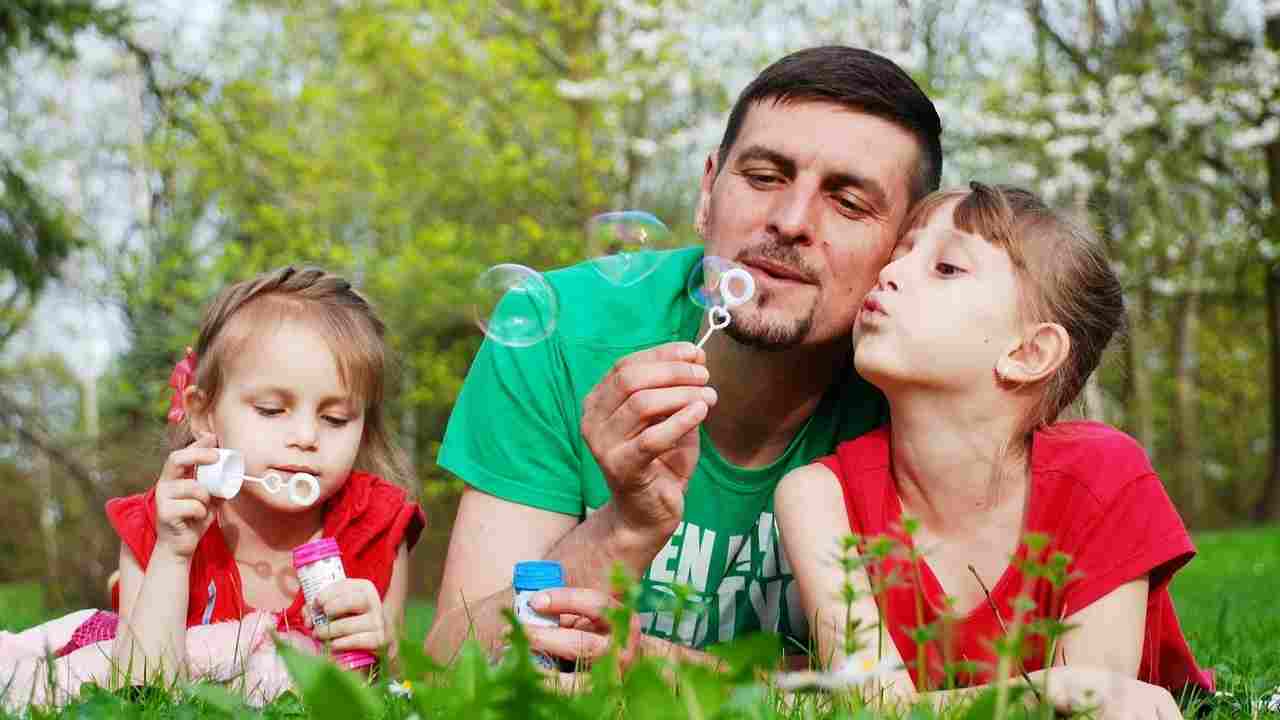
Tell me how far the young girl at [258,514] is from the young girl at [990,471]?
3.21ft

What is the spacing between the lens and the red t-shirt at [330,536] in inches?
112

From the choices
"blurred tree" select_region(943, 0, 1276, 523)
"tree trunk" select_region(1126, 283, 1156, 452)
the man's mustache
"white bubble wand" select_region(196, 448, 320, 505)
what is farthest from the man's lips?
"tree trunk" select_region(1126, 283, 1156, 452)

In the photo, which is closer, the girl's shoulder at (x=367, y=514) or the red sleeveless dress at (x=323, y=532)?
the red sleeveless dress at (x=323, y=532)

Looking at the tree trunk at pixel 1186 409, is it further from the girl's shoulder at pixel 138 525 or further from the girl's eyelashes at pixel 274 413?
the girl's shoulder at pixel 138 525

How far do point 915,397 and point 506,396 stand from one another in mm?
912

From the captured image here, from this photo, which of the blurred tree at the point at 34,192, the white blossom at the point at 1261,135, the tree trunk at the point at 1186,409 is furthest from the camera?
Result: the tree trunk at the point at 1186,409

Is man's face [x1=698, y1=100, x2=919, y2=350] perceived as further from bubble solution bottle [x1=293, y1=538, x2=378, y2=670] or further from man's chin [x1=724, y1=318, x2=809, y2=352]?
bubble solution bottle [x1=293, y1=538, x2=378, y2=670]

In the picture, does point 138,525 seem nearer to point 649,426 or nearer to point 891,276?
point 649,426

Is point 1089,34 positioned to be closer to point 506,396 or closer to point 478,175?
point 478,175

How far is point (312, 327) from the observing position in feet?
9.79

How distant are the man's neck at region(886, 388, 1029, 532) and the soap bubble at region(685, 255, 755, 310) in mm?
350

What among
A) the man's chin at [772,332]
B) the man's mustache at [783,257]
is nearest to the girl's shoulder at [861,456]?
the man's chin at [772,332]

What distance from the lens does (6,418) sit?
8375mm

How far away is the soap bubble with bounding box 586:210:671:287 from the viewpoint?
293 centimetres
